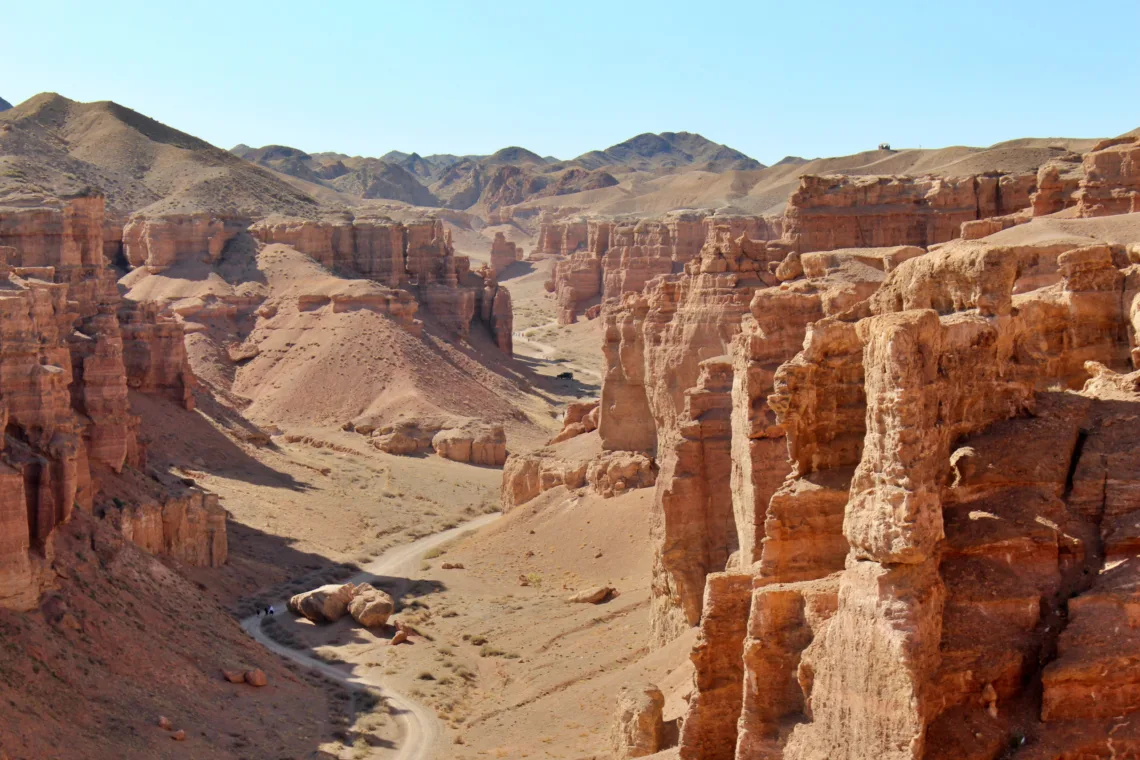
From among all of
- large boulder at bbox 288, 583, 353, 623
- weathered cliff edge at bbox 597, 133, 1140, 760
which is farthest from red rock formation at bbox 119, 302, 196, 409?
weathered cliff edge at bbox 597, 133, 1140, 760

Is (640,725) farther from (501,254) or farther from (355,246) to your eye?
(501,254)

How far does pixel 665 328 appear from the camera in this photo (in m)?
38.8

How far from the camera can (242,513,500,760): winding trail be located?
92.7ft

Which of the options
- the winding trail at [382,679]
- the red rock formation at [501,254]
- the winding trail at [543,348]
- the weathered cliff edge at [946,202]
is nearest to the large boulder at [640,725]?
the winding trail at [382,679]

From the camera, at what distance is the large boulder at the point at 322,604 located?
36.2 metres

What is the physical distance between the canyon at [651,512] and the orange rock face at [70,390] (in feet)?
0.33

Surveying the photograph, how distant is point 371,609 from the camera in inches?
1422

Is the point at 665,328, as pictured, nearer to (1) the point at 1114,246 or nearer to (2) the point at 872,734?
(1) the point at 1114,246

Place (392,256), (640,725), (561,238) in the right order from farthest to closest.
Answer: (561,238) → (392,256) → (640,725)

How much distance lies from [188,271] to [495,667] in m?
53.0

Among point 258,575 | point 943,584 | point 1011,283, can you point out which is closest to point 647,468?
point 258,575

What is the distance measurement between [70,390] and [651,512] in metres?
14.0

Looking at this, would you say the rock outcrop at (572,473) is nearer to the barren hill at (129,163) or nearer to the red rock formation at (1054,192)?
the red rock formation at (1054,192)

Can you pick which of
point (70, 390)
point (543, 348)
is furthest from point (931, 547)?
point (543, 348)
